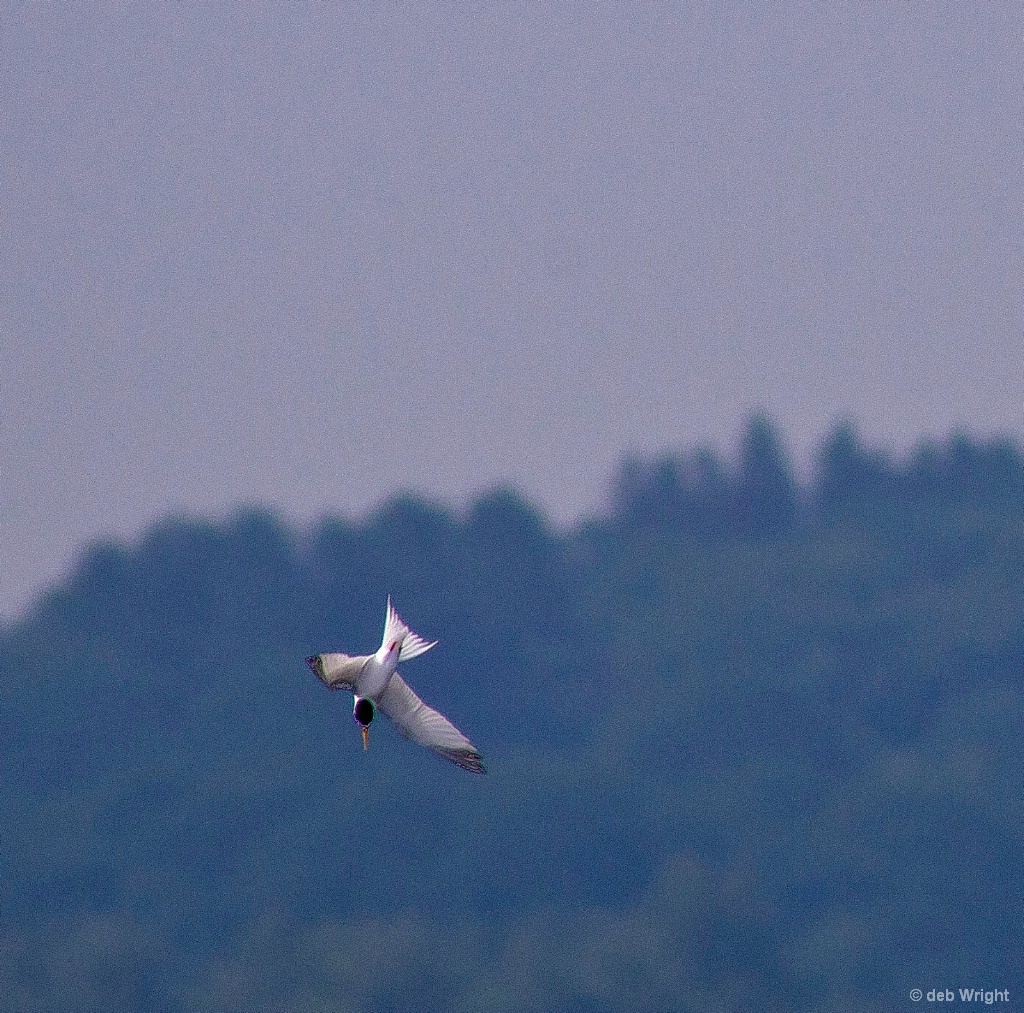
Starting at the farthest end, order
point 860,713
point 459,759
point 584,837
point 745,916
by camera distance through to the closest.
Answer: point 860,713 < point 584,837 < point 745,916 < point 459,759

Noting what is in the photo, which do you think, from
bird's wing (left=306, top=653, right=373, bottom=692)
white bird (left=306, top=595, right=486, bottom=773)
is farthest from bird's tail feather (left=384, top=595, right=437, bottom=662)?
bird's wing (left=306, top=653, right=373, bottom=692)

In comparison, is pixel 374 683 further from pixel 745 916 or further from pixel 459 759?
pixel 745 916

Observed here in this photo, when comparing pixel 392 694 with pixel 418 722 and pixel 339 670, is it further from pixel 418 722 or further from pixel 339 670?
pixel 339 670

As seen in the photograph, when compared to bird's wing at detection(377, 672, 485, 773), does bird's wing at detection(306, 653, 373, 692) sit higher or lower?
higher

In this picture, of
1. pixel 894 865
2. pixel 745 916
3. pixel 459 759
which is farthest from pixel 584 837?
pixel 459 759

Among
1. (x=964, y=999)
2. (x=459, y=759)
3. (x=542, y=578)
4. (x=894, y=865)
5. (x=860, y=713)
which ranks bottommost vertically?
(x=459, y=759)

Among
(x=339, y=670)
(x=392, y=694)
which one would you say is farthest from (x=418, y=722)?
(x=339, y=670)

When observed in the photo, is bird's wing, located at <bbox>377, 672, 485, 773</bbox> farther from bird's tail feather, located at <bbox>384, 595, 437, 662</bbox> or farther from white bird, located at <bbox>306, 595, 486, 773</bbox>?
bird's tail feather, located at <bbox>384, 595, 437, 662</bbox>

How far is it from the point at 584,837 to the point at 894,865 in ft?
19.4

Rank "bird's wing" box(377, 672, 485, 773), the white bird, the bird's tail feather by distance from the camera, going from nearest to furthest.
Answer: the bird's tail feather → the white bird → "bird's wing" box(377, 672, 485, 773)

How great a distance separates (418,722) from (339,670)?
23.9 inches

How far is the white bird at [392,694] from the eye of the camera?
37.0ft

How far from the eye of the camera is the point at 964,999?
33.9 meters

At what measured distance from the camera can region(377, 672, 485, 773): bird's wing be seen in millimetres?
11438
